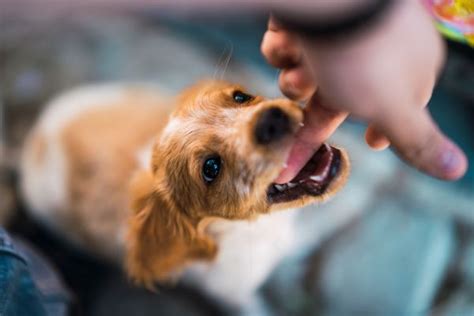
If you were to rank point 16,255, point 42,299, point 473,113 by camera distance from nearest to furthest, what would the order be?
point 16,255, point 42,299, point 473,113

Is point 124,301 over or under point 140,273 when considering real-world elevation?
under

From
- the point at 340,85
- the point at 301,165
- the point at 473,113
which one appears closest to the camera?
the point at 340,85

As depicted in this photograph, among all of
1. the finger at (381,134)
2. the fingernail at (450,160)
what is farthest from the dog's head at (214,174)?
the fingernail at (450,160)

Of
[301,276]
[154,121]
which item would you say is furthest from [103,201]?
[301,276]

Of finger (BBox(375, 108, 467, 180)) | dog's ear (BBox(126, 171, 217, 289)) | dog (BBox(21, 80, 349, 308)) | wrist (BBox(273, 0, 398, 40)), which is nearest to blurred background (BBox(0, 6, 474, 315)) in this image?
dog (BBox(21, 80, 349, 308))

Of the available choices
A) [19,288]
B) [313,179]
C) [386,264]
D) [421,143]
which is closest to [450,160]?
[421,143]

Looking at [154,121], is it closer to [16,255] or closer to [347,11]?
[16,255]

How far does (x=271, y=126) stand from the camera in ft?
2.88

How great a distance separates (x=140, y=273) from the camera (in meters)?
1.52

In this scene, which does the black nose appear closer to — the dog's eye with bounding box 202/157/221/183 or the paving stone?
the dog's eye with bounding box 202/157/221/183

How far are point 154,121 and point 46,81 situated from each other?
0.86 metres

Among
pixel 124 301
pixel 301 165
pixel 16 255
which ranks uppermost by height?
pixel 301 165

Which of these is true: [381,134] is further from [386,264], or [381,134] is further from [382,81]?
[386,264]

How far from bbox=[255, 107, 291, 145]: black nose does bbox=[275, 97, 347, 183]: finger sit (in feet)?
0.09
